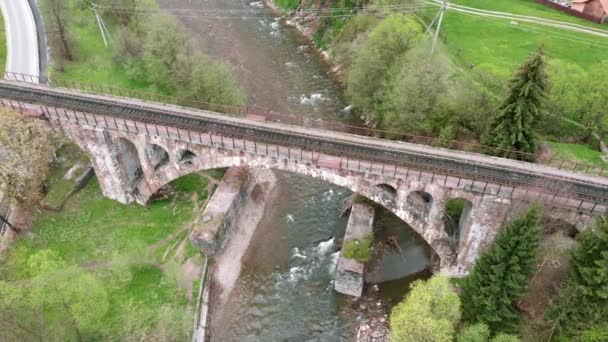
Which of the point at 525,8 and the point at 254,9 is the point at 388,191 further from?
the point at 254,9

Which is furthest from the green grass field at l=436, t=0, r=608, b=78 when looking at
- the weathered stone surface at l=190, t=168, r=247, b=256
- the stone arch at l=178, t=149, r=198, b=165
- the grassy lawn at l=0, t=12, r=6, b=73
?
the grassy lawn at l=0, t=12, r=6, b=73

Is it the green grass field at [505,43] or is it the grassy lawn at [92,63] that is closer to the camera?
the green grass field at [505,43]

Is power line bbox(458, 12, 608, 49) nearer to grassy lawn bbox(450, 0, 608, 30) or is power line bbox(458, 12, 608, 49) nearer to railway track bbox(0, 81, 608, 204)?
grassy lawn bbox(450, 0, 608, 30)

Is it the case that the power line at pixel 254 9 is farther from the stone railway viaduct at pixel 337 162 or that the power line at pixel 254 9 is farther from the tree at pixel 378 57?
the stone railway viaduct at pixel 337 162

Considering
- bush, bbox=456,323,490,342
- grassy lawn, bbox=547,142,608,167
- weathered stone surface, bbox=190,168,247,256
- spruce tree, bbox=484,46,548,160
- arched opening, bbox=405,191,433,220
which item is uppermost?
spruce tree, bbox=484,46,548,160

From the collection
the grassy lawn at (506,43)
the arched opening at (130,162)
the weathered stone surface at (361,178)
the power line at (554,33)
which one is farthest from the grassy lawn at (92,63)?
the power line at (554,33)

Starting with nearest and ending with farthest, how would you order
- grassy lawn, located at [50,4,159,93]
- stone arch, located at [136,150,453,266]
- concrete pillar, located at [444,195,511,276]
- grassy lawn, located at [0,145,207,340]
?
concrete pillar, located at [444,195,511,276] < stone arch, located at [136,150,453,266] < grassy lawn, located at [0,145,207,340] < grassy lawn, located at [50,4,159,93]
